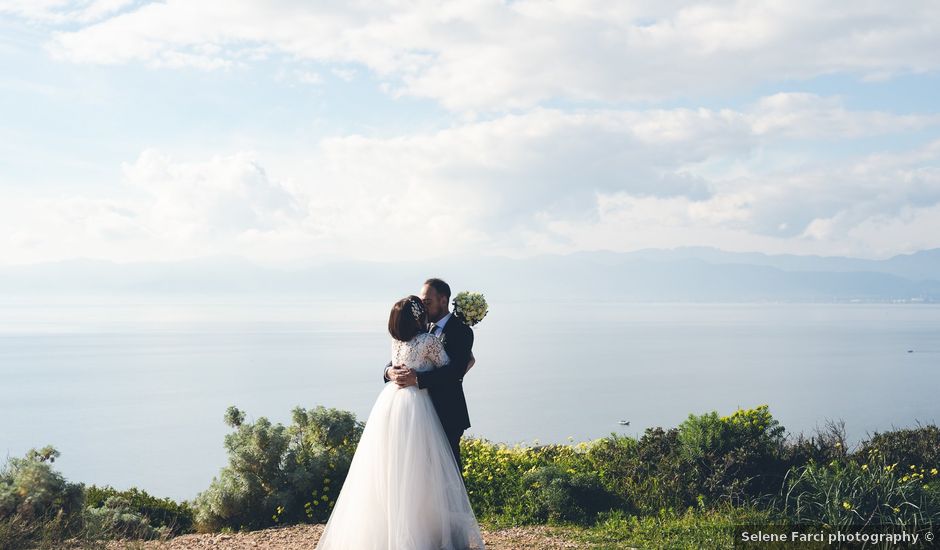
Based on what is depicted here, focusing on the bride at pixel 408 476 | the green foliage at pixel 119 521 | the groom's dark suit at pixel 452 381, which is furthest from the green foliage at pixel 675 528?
the green foliage at pixel 119 521

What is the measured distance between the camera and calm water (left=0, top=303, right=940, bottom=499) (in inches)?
1736

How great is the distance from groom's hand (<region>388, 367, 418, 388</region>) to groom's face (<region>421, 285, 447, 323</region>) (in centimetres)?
66

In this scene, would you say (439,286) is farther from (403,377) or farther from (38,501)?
(38,501)

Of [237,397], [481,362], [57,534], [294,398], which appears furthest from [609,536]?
[481,362]

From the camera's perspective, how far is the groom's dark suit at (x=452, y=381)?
772 centimetres

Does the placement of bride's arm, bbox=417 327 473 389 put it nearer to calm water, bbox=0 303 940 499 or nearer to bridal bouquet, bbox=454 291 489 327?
bridal bouquet, bbox=454 291 489 327

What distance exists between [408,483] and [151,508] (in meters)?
5.95

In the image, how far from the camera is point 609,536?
28.5ft

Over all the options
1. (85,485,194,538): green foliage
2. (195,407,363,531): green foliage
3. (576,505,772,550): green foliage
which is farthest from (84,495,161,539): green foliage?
(576,505,772,550): green foliage

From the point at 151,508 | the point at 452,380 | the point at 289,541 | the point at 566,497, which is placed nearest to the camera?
the point at 452,380

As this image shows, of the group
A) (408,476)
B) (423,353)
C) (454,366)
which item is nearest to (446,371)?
(454,366)

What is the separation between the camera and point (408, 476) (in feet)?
24.5

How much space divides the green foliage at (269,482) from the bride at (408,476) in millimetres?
2919

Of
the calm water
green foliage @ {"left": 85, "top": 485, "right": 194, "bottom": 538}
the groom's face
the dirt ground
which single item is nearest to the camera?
the groom's face
